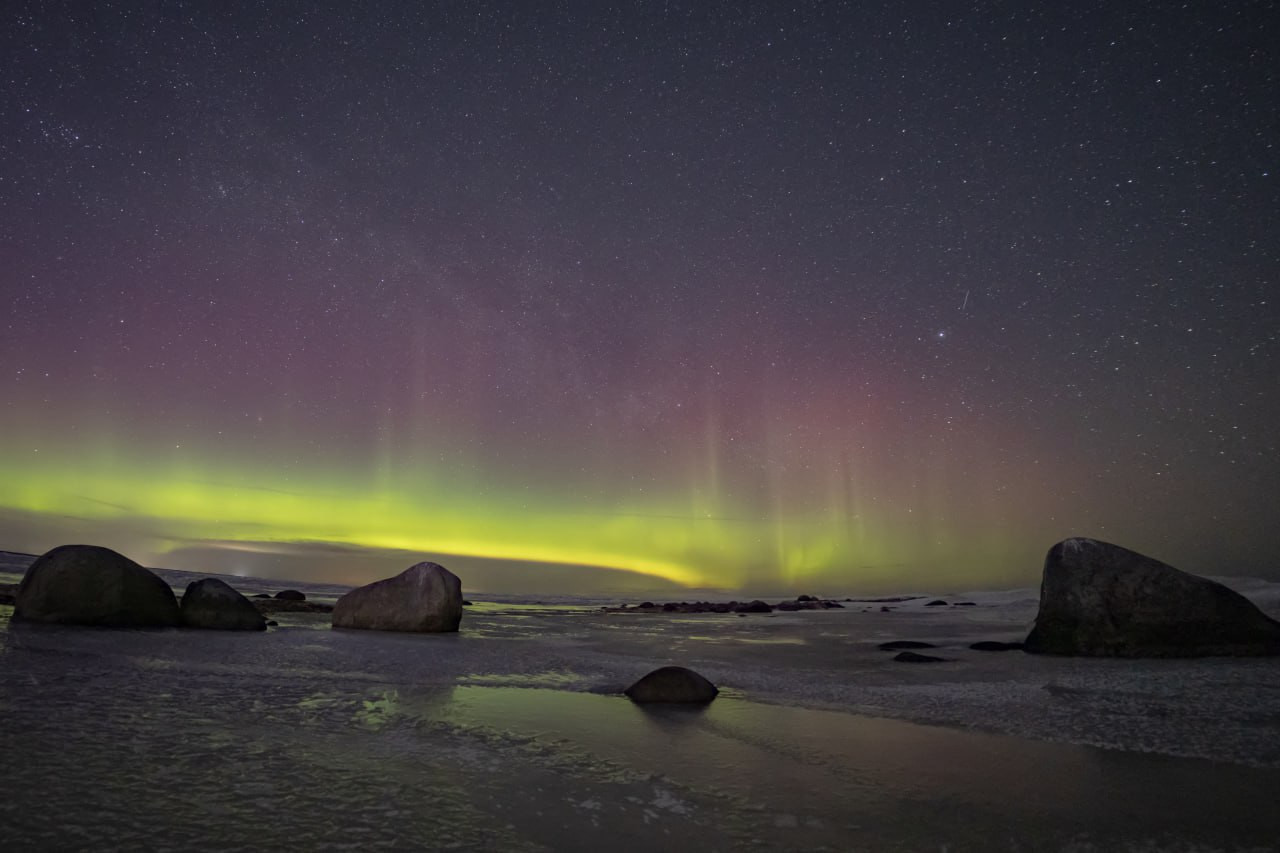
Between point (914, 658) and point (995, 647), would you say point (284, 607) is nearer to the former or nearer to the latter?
point (914, 658)

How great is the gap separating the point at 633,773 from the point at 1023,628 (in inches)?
605

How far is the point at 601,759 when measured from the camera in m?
3.52

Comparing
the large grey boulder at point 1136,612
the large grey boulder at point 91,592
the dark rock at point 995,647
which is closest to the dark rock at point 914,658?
the dark rock at point 995,647

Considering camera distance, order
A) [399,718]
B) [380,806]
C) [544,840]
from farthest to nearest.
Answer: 1. [399,718]
2. [380,806]
3. [544,840]

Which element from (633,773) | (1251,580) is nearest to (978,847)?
(633,773)

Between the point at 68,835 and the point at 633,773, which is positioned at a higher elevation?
the point at 68,835

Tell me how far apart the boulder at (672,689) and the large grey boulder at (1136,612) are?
268 inches

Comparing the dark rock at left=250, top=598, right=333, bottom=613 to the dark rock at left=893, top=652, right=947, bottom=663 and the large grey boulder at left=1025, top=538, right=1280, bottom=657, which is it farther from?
the large grey boulder at left=1025, top=538, right=1280, bottom=657

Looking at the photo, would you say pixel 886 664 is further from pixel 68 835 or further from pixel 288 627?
pixel 288 627

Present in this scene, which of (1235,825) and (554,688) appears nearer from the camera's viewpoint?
(1235,825)

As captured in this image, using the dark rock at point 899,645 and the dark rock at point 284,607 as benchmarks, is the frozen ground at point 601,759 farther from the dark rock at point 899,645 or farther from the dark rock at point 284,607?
the dark rock at point 284,607

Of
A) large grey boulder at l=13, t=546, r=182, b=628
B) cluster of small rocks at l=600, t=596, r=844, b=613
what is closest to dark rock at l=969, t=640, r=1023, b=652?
large grey boulder at l=13, t=546, r=182, b=628

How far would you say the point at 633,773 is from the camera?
326 centimetres

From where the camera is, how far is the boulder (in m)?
5.68
